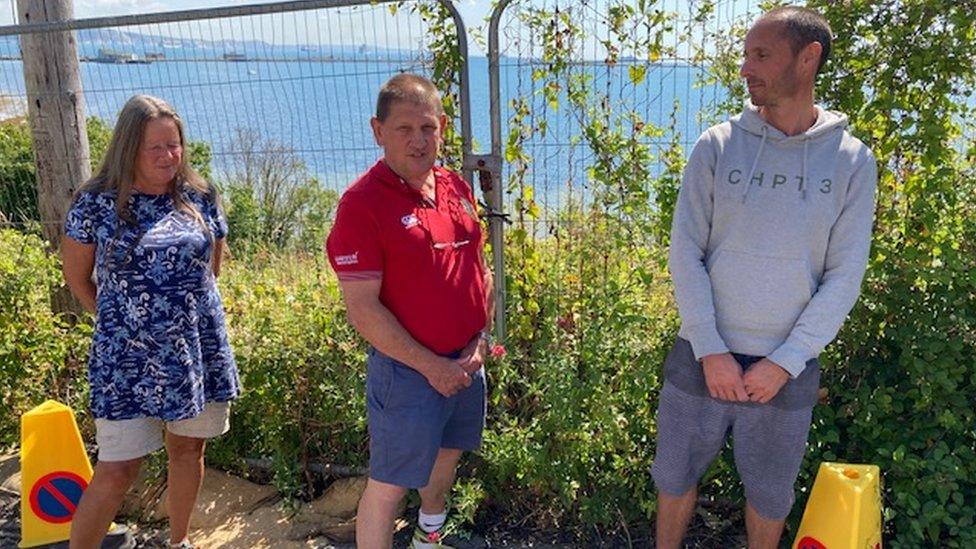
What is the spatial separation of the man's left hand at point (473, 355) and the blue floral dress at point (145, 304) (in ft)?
3.29

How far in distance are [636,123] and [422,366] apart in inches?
58.8

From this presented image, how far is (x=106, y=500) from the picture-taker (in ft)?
9.83

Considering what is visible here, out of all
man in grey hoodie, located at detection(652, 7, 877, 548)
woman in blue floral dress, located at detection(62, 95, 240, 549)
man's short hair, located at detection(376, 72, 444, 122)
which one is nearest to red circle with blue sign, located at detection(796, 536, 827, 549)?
man in grey hoodie, located at detection(652, 7, 877, 548)

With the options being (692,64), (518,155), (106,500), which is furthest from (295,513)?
(692,64)

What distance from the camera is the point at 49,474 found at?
3533 millimetres

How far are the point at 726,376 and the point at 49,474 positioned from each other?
2.94 metres

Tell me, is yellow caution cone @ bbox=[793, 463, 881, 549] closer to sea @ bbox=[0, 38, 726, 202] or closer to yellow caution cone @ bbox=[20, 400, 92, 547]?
sea @ bbox=[0, 38, 726, 202]

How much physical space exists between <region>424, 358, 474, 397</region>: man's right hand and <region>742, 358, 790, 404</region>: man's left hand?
92 cm

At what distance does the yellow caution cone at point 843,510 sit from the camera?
271 cm

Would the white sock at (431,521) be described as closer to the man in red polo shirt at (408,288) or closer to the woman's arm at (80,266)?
the man in red polo shirt at (408,288)

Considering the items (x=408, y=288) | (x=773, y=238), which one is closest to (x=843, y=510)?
(x=773, y=238)

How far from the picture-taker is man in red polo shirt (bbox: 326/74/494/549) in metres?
2.54

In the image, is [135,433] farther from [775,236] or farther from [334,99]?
[775,236]

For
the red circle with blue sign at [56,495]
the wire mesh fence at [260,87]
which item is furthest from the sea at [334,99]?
the red circle with blue sign at [56,495]
